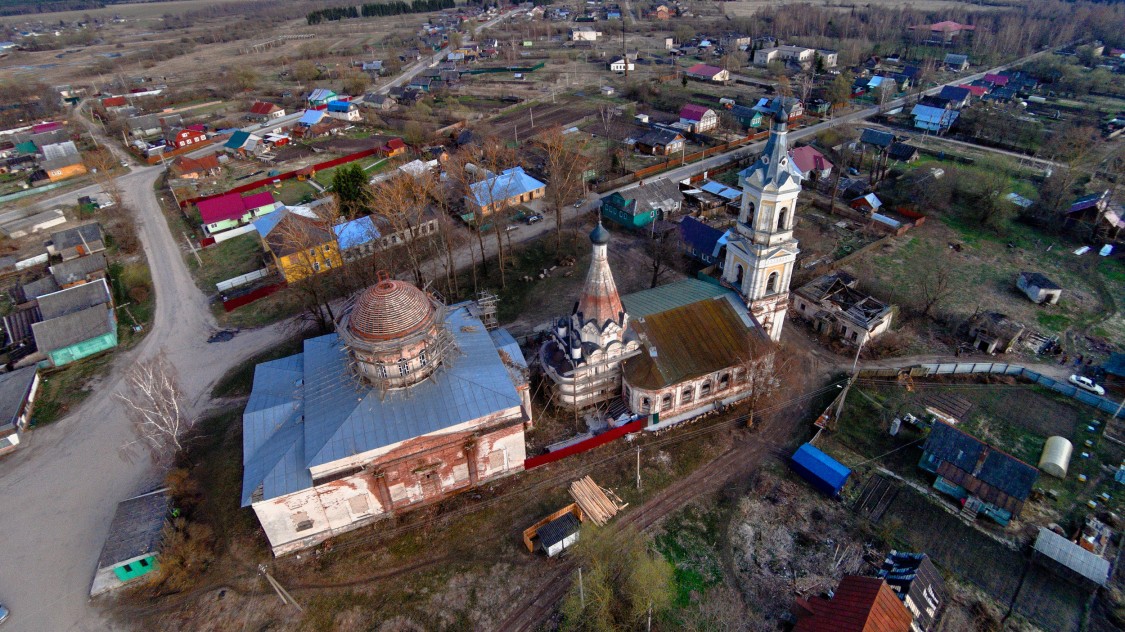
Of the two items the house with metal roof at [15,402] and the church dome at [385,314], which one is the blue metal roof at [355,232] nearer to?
the house with metal roof at [15,402]

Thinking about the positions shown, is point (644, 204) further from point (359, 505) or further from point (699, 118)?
point (359, 505)

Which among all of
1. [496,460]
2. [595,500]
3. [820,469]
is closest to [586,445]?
[595,500]

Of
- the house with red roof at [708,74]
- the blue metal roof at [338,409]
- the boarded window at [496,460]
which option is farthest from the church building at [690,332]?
the house with red roof at [708,74]

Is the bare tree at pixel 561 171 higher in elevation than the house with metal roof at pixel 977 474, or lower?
higher

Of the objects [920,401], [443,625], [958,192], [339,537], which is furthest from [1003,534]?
[958,192]

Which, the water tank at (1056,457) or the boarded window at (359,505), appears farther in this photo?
the water tank at (1056,457)

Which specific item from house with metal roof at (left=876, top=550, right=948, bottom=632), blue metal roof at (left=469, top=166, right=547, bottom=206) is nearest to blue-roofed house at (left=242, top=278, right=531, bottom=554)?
house with metal roof at (left=876, top=550, right=948, bottom=632)

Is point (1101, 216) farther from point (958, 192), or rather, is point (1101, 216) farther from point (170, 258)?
point (170, 258)
